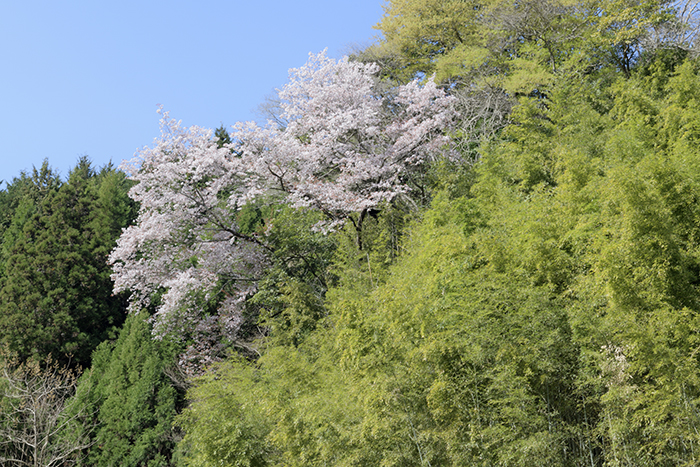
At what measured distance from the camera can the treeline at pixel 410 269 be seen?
15.1ft

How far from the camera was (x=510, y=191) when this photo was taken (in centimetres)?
770

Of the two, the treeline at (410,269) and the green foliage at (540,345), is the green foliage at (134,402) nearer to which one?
the treeline at (410,269)

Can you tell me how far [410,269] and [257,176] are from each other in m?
4.45

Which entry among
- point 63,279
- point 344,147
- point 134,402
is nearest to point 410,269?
point 344,147

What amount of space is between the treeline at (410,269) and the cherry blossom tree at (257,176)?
50 millimetres

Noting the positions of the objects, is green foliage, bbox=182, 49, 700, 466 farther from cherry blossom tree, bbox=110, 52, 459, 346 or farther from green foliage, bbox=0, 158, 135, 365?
green foliage, bbox=0, 158, 135, 365

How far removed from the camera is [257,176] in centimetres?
1045

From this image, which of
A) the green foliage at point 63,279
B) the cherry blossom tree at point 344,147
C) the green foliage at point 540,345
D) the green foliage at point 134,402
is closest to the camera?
the green foliage at point 540,345

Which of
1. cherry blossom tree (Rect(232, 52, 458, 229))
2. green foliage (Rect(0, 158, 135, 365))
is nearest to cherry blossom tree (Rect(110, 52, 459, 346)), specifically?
cherry blossom tree (Rect(232, 52, 458, 229))

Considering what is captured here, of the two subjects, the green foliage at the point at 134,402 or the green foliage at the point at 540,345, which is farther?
the green foliage at the point at 134,402

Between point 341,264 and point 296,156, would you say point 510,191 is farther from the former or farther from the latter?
point 296,156

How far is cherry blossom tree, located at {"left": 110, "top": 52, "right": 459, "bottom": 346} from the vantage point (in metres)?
10.1

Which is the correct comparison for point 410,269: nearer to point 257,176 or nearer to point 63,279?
point 257,176

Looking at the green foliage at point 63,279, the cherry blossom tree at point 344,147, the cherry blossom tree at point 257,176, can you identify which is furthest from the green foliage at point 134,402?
the cherry blossom tree at point 344,147
